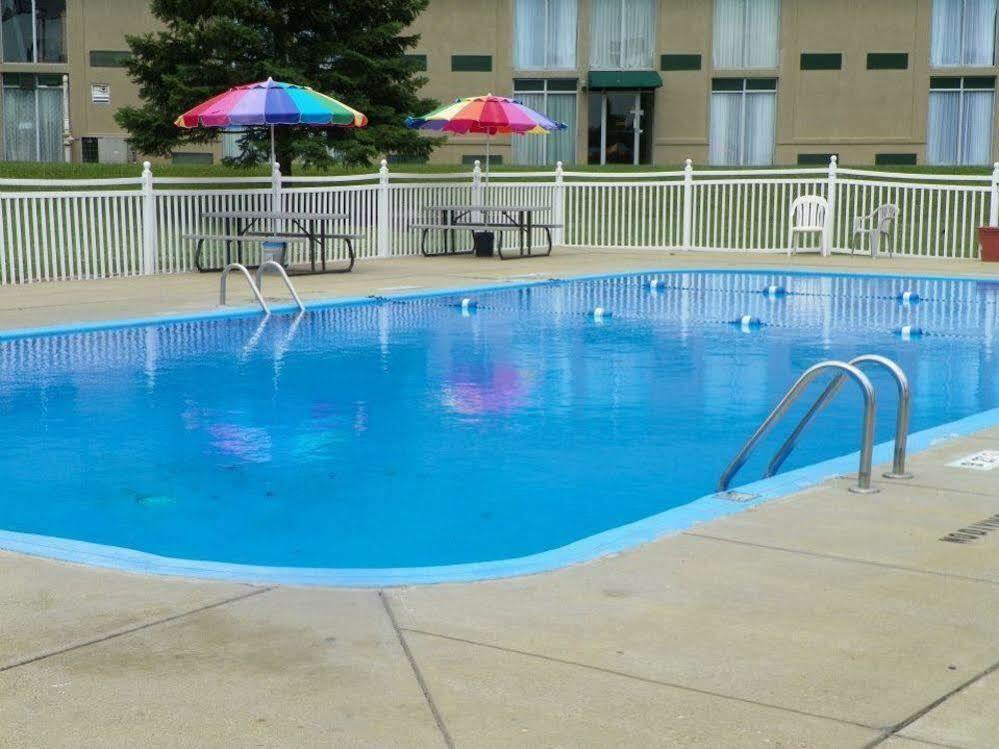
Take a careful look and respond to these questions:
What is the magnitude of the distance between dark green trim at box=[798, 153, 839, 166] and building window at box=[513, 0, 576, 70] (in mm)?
6326

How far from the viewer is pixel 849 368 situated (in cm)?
688

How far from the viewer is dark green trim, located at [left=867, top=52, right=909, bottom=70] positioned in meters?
36.4

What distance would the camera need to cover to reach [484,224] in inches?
914

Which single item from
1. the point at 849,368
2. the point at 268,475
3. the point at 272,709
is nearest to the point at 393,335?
the point at 268,475

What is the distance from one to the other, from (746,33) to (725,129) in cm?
246

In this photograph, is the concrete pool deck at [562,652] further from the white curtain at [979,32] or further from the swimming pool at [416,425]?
the white curtain at [979,32]

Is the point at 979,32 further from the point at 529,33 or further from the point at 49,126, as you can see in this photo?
the point at 49,126

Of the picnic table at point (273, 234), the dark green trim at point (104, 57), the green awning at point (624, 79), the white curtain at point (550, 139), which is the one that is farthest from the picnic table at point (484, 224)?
the dark green trim at point (104, 57)

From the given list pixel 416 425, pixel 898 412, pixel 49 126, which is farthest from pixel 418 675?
pixel 49 126

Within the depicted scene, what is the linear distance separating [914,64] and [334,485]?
31.6 meters

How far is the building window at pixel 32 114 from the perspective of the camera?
1490 inches

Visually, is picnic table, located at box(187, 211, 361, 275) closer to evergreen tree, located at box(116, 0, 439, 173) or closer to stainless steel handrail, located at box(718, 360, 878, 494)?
evergreen tree, located at box(116, 0, 439, 173)

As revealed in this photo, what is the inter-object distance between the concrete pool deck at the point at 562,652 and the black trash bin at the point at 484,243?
17659 mm

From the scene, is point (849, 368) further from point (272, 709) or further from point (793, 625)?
point (272, 709)
